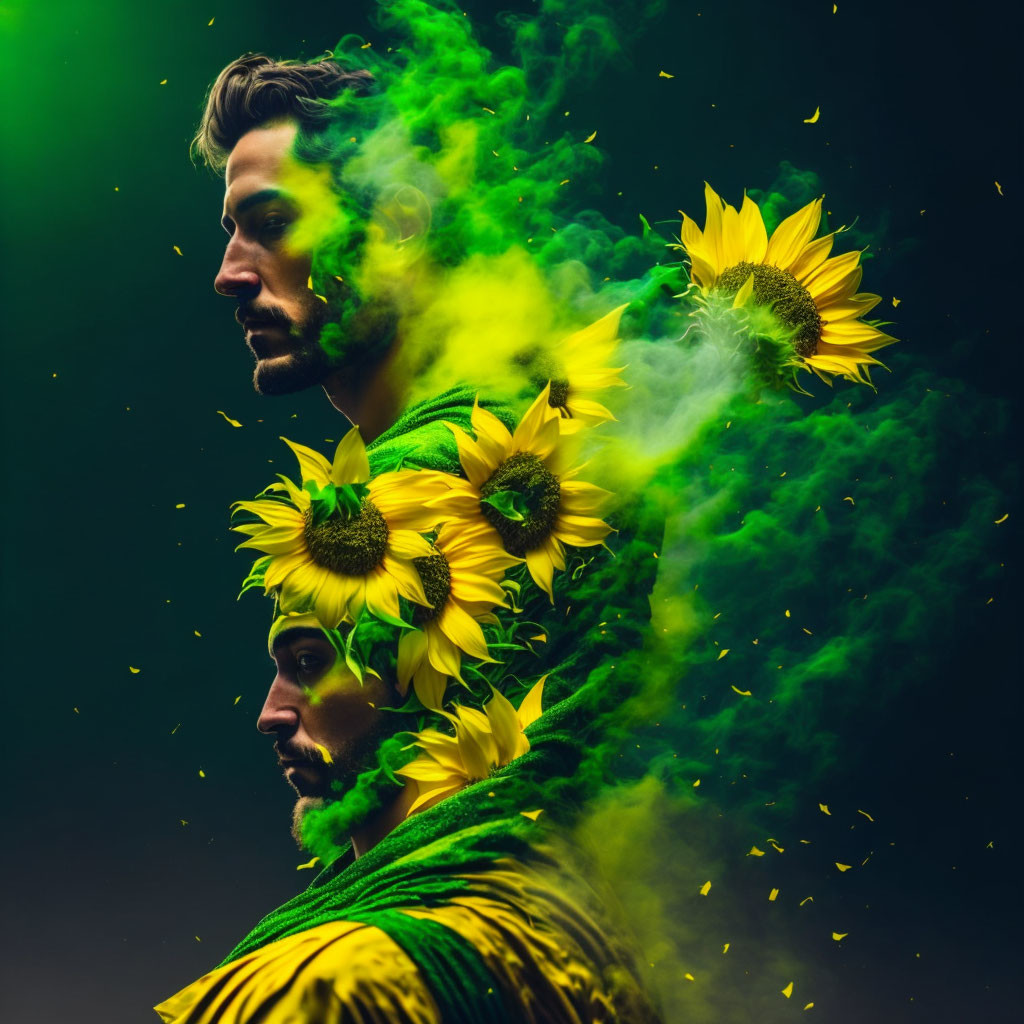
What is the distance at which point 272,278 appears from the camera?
1.74 metres

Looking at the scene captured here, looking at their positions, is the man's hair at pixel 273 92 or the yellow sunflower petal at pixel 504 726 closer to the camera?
the yellow sunflower petal at pixel 504 726

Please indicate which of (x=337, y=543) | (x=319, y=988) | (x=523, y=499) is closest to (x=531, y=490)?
(x=523, y=499)

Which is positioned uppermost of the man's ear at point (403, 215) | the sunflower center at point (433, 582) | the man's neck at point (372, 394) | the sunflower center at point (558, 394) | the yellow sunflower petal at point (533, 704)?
the man's ear at point (403, 215)

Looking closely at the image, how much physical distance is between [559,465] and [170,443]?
2.73 feet

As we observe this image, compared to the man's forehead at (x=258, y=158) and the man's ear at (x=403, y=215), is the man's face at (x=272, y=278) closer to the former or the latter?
the man's forehead at (x=258, y=158)

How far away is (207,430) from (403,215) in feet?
1.88

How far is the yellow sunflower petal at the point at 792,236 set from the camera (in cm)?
163

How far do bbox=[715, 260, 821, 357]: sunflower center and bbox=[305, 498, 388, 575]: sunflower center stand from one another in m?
0.62

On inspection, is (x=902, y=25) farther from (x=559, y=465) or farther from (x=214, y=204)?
(x=214, y=204)

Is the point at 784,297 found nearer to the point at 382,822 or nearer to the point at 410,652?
the point at 410,652

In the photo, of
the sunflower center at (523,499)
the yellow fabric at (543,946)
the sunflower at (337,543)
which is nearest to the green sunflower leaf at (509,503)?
the sunflower center at (523,499)

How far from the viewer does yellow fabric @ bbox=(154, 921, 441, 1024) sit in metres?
1.24

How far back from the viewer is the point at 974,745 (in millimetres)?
1961

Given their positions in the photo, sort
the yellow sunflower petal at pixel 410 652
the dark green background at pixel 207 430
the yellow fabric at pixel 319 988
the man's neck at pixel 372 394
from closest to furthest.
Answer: the yellow fabric at pixel 319 988, the yellow sunflower petal at pixel 410 652, the man's neck at pixel 372 394, the dark green background at pixel 207 430
